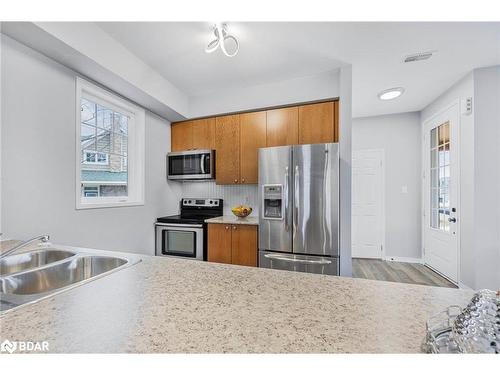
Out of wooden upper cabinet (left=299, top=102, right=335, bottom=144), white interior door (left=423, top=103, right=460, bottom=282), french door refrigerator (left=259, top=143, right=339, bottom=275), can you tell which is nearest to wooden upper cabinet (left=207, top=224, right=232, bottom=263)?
french door refrigerator (left=259, top=143, right=339, bottom=275)

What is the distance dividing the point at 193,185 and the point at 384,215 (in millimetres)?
3234

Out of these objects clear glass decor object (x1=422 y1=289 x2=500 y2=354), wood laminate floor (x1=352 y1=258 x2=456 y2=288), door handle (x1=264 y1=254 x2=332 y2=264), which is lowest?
wood laminate floor (x1=352 y1=258 x2=456 y2=288)

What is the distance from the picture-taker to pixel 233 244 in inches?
102

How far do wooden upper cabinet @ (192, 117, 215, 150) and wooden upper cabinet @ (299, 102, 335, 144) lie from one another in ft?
3.92

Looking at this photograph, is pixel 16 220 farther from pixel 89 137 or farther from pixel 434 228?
pixel 434 228

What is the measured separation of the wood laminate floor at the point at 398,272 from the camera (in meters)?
3.00

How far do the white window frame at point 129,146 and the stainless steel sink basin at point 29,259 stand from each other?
2.35 feet

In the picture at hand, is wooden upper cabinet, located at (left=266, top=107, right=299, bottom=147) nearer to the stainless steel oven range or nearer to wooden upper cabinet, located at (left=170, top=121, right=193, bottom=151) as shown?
wooden upper cabinet, located at (left=170, top=121, right=193, bottom=151)

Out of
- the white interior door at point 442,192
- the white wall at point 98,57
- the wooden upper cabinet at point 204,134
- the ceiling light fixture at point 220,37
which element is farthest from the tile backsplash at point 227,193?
the white interior door at point 442,192

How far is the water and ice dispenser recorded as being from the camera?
2352mm

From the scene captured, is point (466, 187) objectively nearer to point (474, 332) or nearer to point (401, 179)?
point (401, 179)

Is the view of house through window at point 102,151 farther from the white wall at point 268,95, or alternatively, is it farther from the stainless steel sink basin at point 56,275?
the stainless steel sink basin at point 56,275

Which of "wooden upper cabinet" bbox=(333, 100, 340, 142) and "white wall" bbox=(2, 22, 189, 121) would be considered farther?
"wooden upper cabinet" bbox=(333, 100, 340, 142)
